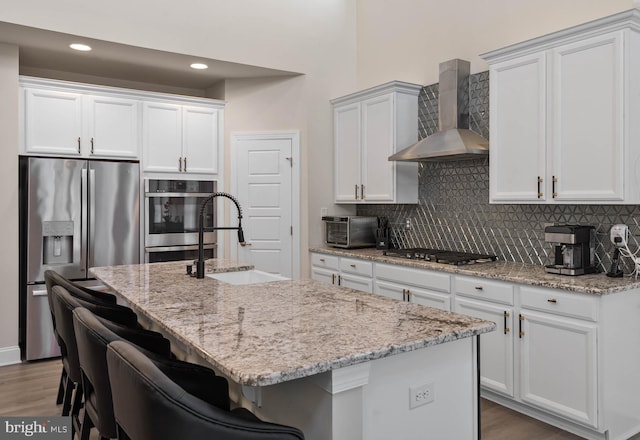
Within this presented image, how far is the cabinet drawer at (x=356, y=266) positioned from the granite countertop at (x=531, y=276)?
0.31ft

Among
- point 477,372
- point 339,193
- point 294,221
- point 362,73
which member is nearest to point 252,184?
point 294,221

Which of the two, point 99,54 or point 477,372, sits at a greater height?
point 99,54

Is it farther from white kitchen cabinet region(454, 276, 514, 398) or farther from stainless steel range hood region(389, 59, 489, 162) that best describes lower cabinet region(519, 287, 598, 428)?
stainless steel range hood region(389, 59, 489, 162)

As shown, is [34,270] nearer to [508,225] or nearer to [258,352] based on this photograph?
[258,352]

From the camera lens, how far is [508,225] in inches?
149

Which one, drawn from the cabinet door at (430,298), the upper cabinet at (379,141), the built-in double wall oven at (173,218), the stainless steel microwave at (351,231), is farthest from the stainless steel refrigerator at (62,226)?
the cabinet door at (430,298)

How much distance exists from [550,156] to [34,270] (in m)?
4.13

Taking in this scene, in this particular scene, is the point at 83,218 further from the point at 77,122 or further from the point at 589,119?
the point at 589,119

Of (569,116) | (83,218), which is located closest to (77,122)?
(83,218)

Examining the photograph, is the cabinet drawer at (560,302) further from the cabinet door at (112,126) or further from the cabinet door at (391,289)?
the cabinet door at (112,126)

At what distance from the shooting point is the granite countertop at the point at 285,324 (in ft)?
4.49

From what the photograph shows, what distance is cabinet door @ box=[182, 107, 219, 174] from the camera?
4.89 meters

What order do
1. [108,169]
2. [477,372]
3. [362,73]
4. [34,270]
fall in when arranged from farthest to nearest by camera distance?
[362,73] < [108,169] < [34,270] < [477,372]

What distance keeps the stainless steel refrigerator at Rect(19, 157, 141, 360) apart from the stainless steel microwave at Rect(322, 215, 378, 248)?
2015mm
